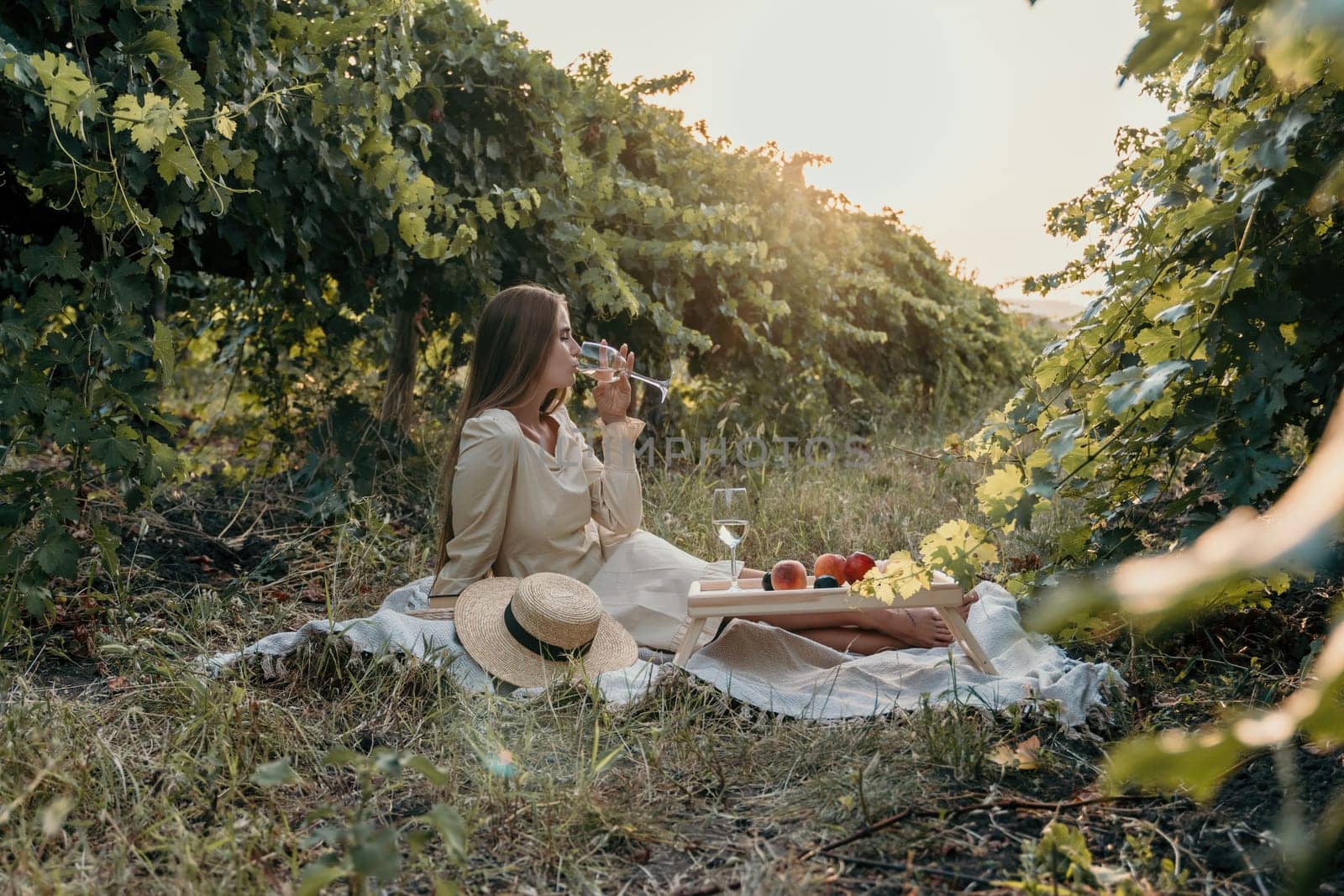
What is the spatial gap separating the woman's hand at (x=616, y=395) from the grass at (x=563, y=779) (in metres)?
1.11

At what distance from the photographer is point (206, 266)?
4.59 meters

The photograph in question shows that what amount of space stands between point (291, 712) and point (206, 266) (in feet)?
8.70

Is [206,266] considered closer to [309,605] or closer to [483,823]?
[309,605]

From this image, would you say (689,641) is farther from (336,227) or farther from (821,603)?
(336,227)

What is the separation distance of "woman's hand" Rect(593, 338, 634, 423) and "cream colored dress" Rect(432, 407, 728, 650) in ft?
0.15

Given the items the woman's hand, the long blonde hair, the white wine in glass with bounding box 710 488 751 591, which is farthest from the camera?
the woman's hand

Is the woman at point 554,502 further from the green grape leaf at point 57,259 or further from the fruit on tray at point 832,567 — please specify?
the green grape leaf at point 57,259

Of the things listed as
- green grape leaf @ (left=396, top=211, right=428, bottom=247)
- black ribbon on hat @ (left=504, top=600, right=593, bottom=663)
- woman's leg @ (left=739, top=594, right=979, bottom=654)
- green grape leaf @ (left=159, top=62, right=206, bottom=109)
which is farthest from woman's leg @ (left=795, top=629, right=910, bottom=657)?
green grape leaf @ (left=159, top=62, right=206, bottom=109)

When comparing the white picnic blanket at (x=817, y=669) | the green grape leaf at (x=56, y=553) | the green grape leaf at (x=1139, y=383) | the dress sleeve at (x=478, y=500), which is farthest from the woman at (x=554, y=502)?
the green grape leaf at (x=1139, y=383)

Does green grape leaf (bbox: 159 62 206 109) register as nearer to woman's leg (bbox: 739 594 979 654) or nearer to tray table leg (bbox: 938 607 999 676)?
woman's leg (bbox: 739 594 979 654)

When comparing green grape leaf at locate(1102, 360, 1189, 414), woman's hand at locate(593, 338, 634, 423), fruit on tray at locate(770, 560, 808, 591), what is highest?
green grape leaf at locate(1102, 360, 1189, 414)

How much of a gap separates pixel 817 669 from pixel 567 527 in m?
0.95

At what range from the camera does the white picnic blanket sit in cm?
270

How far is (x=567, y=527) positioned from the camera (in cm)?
362
